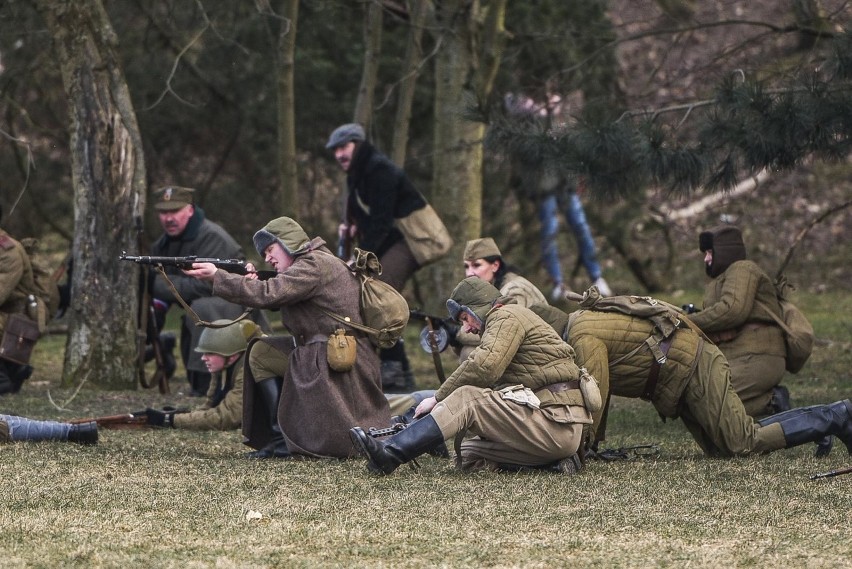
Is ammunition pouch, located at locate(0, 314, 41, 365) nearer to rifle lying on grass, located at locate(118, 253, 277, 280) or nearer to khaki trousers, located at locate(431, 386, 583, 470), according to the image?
rifle lying on grass, located at locate(118, 253, 277, 280)

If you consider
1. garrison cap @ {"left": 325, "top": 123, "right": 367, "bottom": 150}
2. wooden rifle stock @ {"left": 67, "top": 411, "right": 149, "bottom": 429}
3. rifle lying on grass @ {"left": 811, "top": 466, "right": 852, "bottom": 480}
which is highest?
garrison cap @ {"left": 325, "top": 123, "right": 367, "bottom": 150}

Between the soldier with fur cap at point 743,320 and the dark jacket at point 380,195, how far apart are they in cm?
258

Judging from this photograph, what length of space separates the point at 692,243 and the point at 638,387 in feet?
42.8

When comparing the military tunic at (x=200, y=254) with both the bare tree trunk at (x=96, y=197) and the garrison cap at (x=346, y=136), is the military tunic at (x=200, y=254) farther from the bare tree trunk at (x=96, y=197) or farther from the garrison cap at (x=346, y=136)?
the garrison cap at (x=346, y=136)

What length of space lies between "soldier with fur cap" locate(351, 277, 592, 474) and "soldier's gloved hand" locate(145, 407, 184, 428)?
2018 mm

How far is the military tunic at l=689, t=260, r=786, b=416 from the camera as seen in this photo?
9195 mm

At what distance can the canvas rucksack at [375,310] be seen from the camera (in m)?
8.01

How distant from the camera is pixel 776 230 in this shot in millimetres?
20547

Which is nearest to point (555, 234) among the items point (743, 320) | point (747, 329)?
point (747, 329)

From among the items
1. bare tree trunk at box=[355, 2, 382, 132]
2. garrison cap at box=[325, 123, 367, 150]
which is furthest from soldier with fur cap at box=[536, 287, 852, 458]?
bare tree trunk at box=[355, 2, 382, 132]

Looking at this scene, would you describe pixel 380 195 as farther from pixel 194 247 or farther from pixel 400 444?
pixel 400 444

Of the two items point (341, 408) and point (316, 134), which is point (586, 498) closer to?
point (341, 408)

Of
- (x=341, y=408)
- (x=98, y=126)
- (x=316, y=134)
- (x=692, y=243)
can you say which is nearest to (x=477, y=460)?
(x=341, y=408)

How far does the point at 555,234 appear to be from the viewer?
16.4 meters
